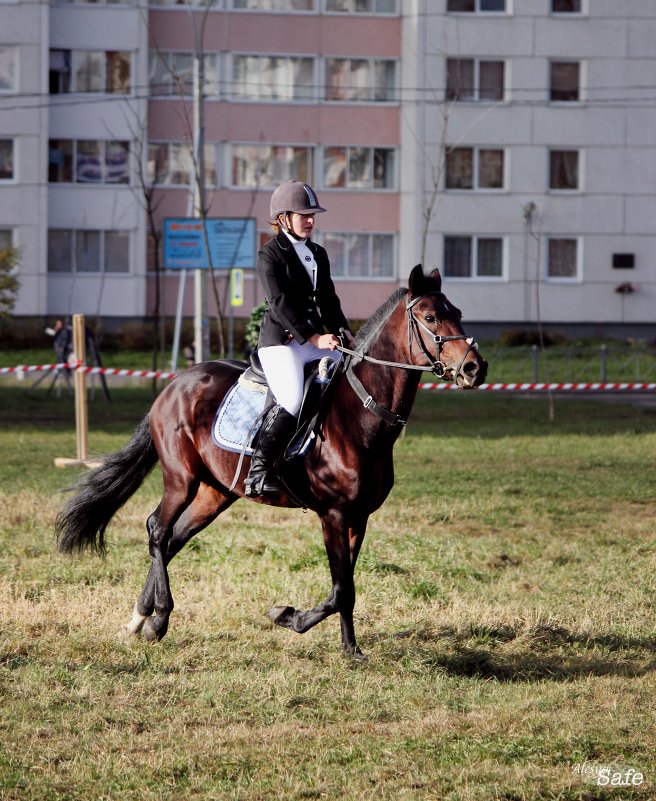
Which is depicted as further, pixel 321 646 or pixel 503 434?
pixel 503 434

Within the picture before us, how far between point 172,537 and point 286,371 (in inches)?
61.2

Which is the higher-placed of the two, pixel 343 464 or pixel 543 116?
pixel 543 116

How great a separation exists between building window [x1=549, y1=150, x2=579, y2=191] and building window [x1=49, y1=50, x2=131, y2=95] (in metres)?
16.4

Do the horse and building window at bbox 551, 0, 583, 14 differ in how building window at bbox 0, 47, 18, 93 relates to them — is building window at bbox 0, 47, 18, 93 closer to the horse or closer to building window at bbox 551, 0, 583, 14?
building window at bbox 551, 0, 583, 14

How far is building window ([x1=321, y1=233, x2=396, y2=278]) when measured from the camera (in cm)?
4953

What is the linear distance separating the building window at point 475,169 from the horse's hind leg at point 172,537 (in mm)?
40863

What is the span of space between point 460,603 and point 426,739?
307 cm

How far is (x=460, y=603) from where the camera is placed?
28.7 ft

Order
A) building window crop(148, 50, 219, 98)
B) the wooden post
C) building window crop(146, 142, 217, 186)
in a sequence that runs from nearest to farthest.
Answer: the wooden post, building window crop(148, 50, 219, 98), building window crop(146, 142, 217, 186)

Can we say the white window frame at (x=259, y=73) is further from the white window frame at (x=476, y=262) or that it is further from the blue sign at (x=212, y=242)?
the blue sign at (x=212, y=242)

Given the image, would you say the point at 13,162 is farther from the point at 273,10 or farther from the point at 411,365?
the point at 411,365

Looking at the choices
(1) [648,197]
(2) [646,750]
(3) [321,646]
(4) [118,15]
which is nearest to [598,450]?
(3) [321,646]

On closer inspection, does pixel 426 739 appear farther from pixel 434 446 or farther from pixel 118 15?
pixel 118 15

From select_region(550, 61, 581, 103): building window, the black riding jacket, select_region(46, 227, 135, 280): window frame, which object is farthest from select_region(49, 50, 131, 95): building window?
the black riding jacket
